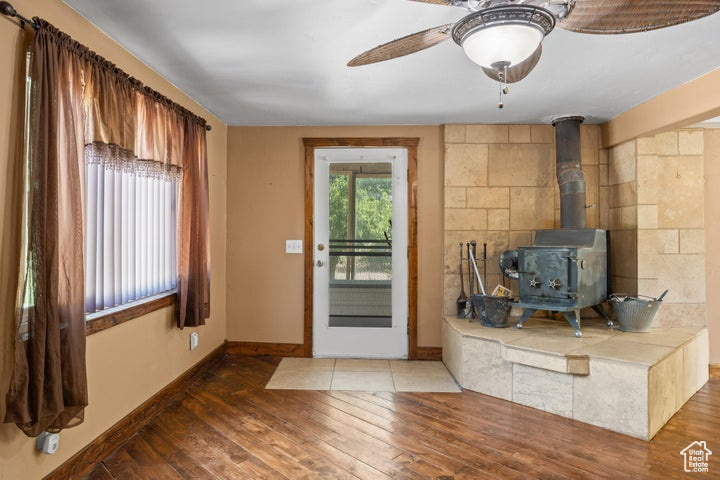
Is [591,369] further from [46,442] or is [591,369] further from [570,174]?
[46,442]

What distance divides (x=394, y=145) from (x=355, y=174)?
0.46 m

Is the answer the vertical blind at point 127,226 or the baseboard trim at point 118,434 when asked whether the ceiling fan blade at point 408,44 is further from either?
the baseboard trim at point 118,434

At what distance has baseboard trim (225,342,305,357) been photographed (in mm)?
3900

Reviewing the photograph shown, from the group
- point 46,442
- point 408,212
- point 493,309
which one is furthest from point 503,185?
point 46,442

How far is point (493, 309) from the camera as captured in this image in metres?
3.27

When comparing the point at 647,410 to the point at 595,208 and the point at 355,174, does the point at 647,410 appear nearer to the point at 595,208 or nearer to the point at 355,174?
the point at 595,208

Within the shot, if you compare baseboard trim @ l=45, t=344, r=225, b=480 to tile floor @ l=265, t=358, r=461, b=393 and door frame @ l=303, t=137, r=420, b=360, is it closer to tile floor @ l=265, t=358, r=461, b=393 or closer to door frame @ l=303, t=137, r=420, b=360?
tile floor @ l=265, t=358, r=461, b=393

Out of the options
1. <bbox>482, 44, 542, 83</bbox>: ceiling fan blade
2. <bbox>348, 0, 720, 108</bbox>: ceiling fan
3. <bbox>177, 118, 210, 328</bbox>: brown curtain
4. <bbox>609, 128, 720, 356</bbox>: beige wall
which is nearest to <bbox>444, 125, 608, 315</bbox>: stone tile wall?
<bbox>609, 128, 720, 356</bbox>: beige wall

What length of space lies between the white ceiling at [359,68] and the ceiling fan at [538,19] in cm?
55

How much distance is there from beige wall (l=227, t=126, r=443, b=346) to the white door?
0.19 metres

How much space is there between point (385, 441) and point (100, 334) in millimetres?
1646

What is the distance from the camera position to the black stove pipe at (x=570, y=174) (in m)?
3.44

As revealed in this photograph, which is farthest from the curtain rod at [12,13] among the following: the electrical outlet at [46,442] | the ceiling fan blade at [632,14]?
the ceiling fan blade at [632,14]

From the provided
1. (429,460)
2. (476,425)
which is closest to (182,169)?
(429,460)
